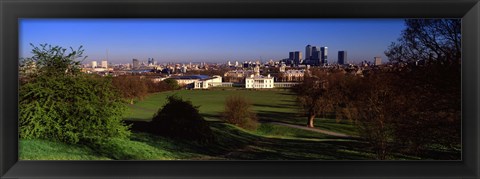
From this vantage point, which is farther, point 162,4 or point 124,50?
point 124,50

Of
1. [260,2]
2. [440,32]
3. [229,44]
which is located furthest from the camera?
[229,44]

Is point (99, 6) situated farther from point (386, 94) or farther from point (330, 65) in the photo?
point (386, 94)

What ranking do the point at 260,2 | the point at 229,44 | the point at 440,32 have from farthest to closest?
the point at 229,44, the point at 440,32, the point at 260,2

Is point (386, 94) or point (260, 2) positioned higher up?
point (260, 2)

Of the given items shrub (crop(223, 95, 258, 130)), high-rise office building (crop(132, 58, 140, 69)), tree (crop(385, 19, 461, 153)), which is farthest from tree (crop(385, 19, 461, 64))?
high-rise office building (crop(132, 58, 140, 69))

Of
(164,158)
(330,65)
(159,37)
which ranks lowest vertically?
(164,158)

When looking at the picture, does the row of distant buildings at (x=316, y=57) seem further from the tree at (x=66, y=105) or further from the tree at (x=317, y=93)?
the tree at (x=66, y=105)
